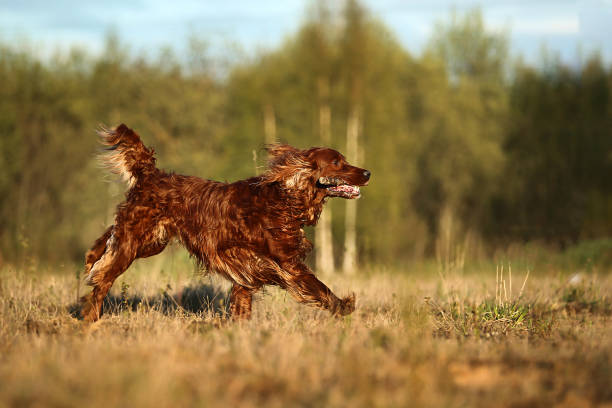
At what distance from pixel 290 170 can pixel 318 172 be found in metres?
0.31

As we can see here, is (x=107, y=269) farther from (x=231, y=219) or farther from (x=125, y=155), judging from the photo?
(x=231, y=219)

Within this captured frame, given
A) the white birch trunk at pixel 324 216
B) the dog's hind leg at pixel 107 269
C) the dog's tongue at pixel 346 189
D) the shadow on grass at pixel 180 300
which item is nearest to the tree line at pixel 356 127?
the white birch trunk at pixel 324 216

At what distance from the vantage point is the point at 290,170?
550 centimetres

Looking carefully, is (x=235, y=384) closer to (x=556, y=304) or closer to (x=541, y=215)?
(x=556, y=304)

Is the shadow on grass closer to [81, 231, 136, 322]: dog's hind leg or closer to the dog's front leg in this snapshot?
[81, 231, 136, 322]: dog's hind leg

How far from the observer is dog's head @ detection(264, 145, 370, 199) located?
5504 millimetres

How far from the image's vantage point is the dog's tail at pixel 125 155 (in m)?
5.67

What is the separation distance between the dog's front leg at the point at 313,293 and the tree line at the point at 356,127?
46.0ft

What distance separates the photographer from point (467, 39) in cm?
3400

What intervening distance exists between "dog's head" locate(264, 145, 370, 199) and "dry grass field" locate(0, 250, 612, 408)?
1.21 m

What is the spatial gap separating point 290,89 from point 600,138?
16.8 m

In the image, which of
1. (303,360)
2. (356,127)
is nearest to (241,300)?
(303,360)

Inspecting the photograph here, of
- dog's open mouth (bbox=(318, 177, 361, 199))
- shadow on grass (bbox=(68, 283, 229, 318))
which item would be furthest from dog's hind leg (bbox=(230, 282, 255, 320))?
dog's open mouth (bbox=(318, 177, 361, 199))

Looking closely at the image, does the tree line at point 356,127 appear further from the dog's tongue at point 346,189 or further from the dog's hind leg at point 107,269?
the dog's hind leg at point 107,269
